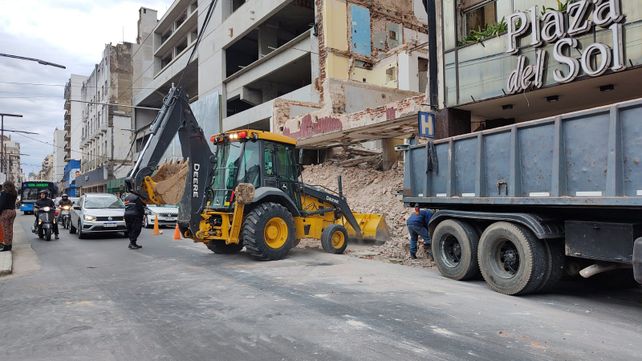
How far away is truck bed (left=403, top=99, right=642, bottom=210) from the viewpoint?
211 inches

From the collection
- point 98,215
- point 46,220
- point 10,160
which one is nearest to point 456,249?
point 98,215

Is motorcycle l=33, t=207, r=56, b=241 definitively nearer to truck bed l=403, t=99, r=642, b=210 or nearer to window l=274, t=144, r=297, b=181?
window l=274, t=144, r=297, b=181

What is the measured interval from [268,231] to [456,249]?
4.02 metres

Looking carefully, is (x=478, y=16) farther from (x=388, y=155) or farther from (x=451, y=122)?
(x=388, y=155)

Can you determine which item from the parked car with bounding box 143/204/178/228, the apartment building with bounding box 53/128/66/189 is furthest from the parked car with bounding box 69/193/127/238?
the apartment building with bounding box 53/128/66/189

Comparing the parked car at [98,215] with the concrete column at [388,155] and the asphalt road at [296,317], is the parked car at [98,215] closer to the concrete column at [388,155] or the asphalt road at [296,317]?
the asphalt road at [296,317]

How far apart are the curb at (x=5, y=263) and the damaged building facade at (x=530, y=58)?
38.6 ft

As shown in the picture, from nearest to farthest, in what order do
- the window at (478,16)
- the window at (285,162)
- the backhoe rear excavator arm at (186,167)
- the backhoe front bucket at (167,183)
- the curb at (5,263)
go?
the curb at (5,263)
the backhoe rear excavator arm at (186,167)
the backhoe front bucket at (167,183)
the window at (285,162)
the window at (478,16)

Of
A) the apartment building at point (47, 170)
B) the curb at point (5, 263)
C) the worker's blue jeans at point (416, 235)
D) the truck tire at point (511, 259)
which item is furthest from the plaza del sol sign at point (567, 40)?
the apartment building at point (47, 170)

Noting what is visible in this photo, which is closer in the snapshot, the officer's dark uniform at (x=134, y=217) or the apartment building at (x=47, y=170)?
the officer's dark uniform at (x=134, y=217)

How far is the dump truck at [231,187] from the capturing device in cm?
968

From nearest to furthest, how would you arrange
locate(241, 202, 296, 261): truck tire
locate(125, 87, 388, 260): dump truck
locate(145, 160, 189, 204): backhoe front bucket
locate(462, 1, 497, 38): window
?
locate(241, 202, 296, 261): truck tire < locate(125, 87, 388, 260): dump truck < locate(145, 160, 189, 204): backhoe front bucket < locate(462, 1, 497, 38): window

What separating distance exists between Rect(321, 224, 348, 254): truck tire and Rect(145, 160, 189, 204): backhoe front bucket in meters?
3.58

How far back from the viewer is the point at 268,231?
9938mm
